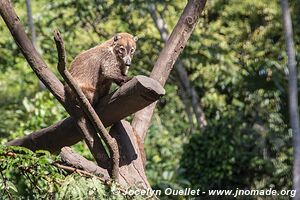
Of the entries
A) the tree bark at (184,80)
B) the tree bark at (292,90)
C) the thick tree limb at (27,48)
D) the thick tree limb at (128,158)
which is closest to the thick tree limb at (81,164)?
the thick tree limb at (128,158)

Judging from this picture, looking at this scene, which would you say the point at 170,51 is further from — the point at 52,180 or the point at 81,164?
the point at 52,180

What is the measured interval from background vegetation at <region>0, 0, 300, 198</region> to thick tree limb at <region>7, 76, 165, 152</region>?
2531 millimetres

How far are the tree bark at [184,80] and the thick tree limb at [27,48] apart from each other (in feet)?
15.7

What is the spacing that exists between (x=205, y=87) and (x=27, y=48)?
230 inches

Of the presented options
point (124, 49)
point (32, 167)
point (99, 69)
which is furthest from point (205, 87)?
point (32, 167)

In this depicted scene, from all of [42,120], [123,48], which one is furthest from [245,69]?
[123,48]

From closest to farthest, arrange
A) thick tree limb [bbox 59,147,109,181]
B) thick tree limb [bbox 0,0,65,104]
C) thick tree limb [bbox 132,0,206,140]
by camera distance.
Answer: thick tree limb [bbox 59,147,109,181]
thick tree limb [bbox 0,0,65,104]
thick tree limb [bbox 132,0,206,140]

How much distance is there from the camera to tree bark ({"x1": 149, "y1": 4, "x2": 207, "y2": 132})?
860 cm

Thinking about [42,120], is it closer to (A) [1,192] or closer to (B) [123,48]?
(B) [123,48]

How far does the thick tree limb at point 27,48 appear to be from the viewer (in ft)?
11.6

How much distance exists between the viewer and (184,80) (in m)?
9.12

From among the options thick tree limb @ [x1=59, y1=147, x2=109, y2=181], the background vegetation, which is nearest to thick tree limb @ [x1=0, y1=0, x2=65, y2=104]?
thick tree limb @ [x1=59, y1=147, x2=109, y2=181]

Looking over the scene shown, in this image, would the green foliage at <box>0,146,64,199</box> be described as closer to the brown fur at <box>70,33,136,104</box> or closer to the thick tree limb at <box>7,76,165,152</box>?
the thick tree limb at <box>7,76,165,152</box>

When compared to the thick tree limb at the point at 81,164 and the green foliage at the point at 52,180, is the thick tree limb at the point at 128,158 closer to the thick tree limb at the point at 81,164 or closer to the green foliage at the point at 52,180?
the thick tree limb at the point at 81,164
